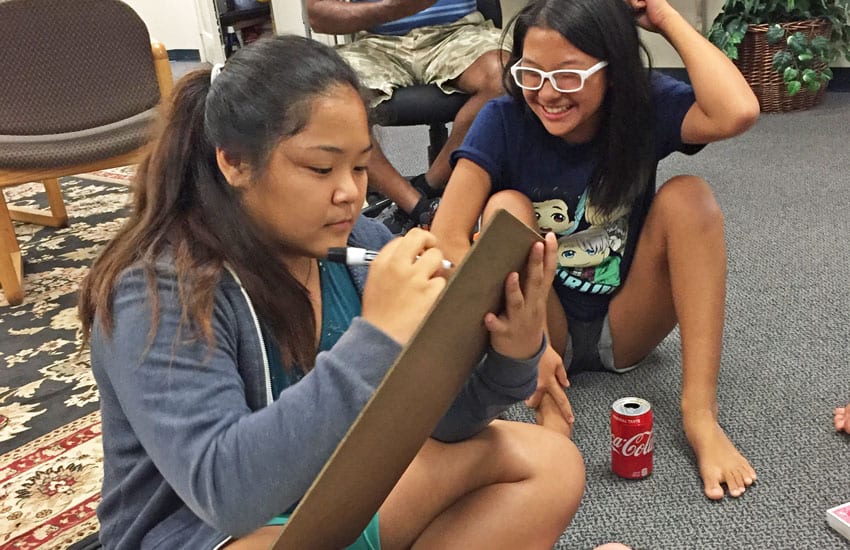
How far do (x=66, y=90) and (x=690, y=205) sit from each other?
1.63m

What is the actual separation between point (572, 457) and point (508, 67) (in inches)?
29.5

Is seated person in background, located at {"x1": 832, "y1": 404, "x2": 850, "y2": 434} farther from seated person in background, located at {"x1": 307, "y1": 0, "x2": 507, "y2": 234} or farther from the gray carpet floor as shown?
seated person in background, located at {"x1": 307, "y1": 0, "x2": 507, "y2": 234}

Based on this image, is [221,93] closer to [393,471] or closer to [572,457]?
[393,471]

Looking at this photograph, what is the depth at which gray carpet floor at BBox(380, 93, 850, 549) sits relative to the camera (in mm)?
1163

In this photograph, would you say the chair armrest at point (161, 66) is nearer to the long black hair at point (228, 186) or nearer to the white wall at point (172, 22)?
the long black hair at point (228, 186)

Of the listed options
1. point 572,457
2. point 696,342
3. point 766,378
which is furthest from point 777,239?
point 572,457

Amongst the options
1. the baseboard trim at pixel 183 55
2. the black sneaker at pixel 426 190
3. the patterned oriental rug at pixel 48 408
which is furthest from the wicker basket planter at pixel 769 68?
the baseboard trim at pixel 183 55

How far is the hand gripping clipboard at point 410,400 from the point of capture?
598 millimetres

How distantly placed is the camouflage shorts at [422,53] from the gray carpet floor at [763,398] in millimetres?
843

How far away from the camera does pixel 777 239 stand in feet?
6.88

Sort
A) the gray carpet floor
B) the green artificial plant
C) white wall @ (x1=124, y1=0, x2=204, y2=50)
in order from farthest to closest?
white wall @ (x1=124, y1=0, x2=204, y2=50)
the green artificial plant
the gray carpet floor

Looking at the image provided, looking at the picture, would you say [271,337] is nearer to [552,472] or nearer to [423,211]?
[552,472]

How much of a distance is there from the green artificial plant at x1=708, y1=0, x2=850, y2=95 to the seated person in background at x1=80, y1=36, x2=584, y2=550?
8.74 feet

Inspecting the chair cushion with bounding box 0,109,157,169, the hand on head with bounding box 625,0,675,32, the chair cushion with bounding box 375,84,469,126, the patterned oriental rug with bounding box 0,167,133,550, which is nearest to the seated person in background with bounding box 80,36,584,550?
the patterned oriental rug with bounding box 0,167,133,550
